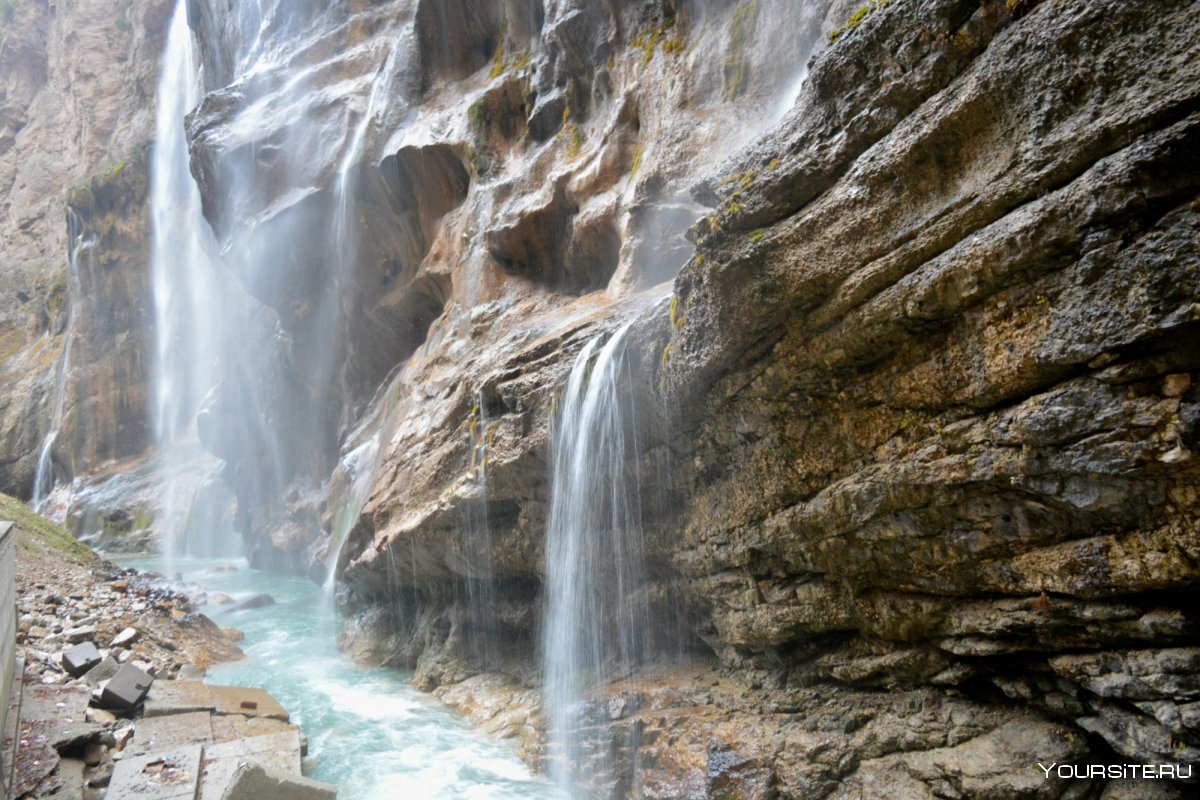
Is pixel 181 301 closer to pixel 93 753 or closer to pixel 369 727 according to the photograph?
pixel 369 727

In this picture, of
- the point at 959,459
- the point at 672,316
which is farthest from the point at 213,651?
the point at 959,459

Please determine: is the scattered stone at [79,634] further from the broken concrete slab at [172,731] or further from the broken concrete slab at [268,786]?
the broken concrete slab at [268,786]

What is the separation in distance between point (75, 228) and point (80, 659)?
41222 mm

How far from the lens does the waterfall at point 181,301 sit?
36.5 metres

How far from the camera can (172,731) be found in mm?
7797

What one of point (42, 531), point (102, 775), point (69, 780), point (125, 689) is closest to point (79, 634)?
point (125, 689)

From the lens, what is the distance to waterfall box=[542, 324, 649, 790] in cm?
874

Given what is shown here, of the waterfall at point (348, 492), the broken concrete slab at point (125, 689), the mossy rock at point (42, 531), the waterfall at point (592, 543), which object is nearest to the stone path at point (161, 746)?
the broken concrete slab at point (125, 689)

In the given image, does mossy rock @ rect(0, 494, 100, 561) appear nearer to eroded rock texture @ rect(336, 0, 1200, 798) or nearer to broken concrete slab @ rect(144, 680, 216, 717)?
broken concrete slab @ rect(144, 680, 216, 717)

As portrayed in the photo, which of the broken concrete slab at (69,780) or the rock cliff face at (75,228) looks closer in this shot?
the broken concrete slab at (69,780)

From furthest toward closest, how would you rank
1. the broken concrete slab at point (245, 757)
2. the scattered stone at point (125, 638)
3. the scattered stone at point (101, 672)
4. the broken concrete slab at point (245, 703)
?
the scattered stone at point (125, 638) < the broken concrete slab at point (245, 703) < the scattered stone at point (101, 672) < the broken concrete slab at point (245, 757)

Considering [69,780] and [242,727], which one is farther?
[242,727]

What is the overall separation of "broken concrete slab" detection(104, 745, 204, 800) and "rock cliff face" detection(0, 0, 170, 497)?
3816 cm

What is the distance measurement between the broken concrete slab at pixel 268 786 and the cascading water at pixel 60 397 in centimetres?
4123
